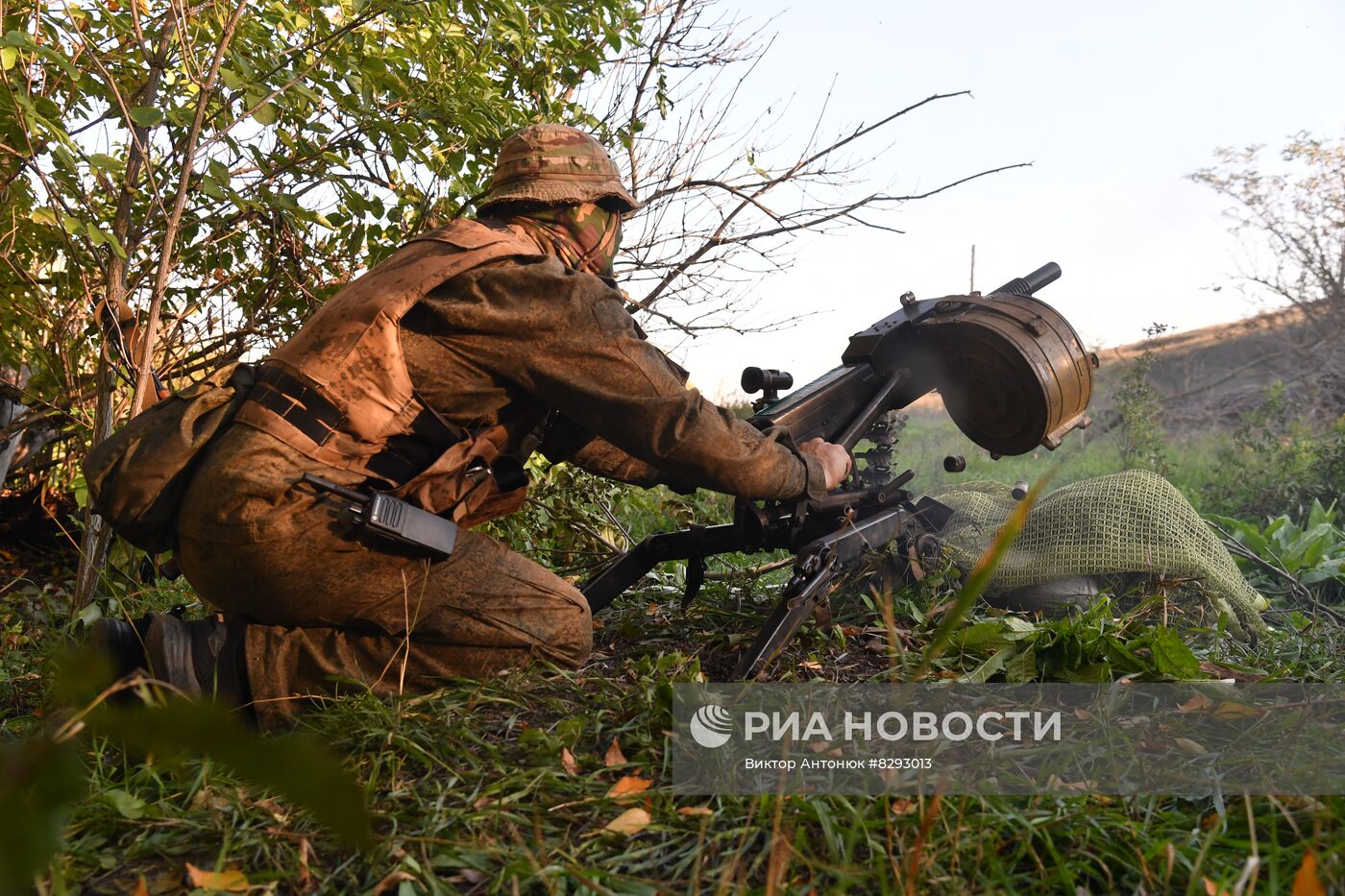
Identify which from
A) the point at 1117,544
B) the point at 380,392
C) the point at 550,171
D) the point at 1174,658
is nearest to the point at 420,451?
the point at 380,392

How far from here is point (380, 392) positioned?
296cm

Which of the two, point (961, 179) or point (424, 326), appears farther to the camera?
point (961, 179)

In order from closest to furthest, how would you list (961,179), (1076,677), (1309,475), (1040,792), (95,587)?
(1040,792), (1076,677), (95,587), (961,179), (1309,475)

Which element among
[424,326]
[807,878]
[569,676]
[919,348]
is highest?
[919,348]

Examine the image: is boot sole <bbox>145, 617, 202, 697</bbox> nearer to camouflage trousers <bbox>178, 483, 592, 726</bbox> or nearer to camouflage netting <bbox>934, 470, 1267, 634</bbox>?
camouflage trousers <bbox>178, 483, 592, 726</bbox>

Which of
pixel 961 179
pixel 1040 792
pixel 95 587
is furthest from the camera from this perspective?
pixel 961 179

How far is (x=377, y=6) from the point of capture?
12.1 feet

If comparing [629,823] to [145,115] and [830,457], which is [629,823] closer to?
[830,457]

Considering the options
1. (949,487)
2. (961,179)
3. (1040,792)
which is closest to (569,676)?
(1040,792)

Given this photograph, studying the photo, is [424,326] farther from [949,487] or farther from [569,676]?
[949,487]

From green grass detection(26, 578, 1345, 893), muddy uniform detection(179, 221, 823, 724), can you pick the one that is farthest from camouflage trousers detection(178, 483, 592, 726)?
green grass detection(26, 578, 1345, 893)

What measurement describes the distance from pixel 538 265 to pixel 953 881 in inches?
77.3

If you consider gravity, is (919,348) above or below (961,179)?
below

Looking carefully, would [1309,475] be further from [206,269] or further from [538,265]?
[206,269]
